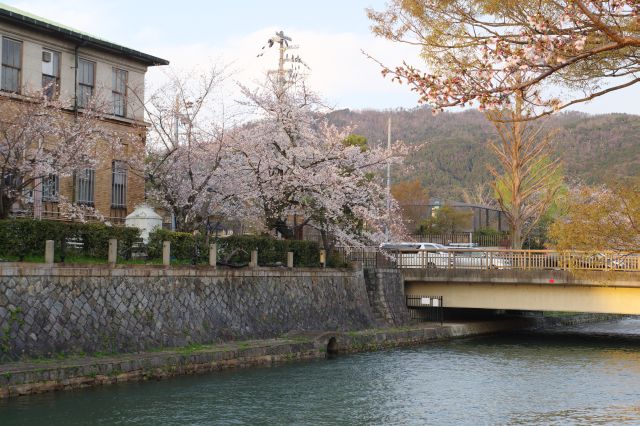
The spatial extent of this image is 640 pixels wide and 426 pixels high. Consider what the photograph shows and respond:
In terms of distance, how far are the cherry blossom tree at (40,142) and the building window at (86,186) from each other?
1.16m

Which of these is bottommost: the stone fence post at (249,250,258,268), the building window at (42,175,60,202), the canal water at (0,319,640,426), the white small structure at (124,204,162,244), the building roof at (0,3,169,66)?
the canal water at (0,319,640,426)

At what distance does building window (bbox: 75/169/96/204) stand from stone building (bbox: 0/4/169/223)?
41mm

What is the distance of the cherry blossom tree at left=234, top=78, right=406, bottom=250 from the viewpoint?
34.4 metres

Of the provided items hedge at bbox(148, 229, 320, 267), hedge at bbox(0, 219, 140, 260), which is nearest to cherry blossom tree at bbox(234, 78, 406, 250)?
hedge at bbox(148, 229, 320, 267)

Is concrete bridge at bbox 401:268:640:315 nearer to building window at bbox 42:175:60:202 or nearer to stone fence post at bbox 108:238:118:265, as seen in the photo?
building window at bbox 42:175:60:202

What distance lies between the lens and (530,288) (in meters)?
37.6

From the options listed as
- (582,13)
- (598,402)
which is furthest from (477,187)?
(582,13)

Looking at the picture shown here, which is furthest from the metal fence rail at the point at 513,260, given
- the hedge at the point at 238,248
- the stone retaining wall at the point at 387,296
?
the hedge at the point at 238,248

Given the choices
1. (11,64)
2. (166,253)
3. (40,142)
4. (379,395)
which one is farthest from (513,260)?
(11,64)

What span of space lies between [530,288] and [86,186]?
20757 mm

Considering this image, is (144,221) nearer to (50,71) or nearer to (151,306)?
(151,306)

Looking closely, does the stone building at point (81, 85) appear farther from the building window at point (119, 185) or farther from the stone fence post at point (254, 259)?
the stone fence post at point (254, 259)

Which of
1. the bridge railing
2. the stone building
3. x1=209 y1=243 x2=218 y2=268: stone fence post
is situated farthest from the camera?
the bridge railing

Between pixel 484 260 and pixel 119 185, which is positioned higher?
pixel 119 185
